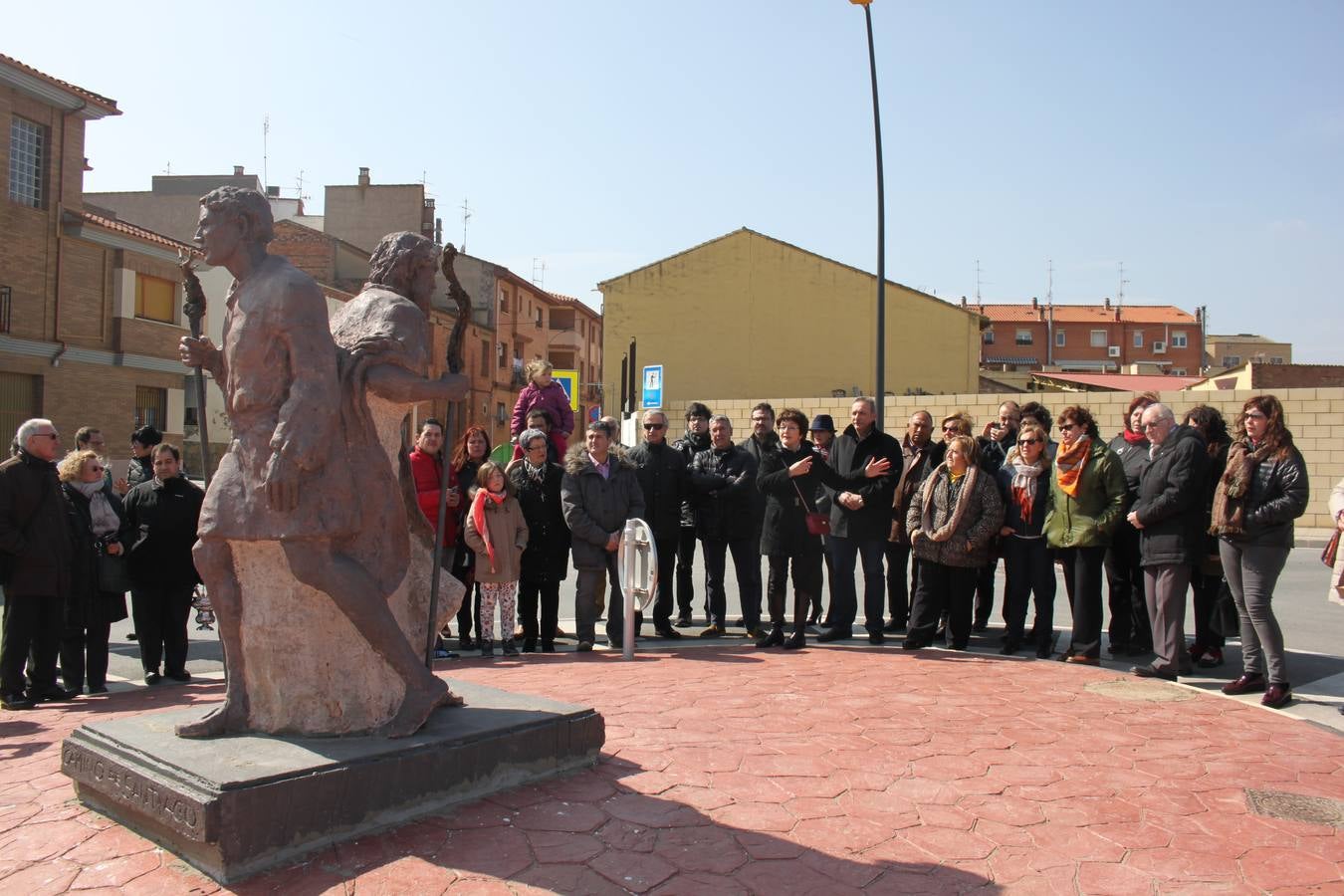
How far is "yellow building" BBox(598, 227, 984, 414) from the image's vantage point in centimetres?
3741

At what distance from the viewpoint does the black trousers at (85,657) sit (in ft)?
23.1

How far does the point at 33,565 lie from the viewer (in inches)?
261

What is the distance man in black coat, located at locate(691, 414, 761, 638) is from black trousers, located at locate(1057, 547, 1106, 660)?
249 cm

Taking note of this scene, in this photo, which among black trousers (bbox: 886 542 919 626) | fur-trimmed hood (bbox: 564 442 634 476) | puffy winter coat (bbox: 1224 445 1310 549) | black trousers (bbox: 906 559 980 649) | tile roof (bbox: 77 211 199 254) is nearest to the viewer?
puffy winter coat (bbox: 1224 445 1310 549)

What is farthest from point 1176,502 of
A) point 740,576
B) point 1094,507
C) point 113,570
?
point 113,570

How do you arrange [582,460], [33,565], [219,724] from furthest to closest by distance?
[582,460], [33,565], [219,724]

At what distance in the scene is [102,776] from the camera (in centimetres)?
420

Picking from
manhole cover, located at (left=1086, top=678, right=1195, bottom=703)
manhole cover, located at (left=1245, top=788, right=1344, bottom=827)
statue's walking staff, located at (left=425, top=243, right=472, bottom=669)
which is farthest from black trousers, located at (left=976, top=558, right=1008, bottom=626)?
statue's walking staff, located at (left=425, top=243, right=472, bottom=669)

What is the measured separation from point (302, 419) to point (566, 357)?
62598mm

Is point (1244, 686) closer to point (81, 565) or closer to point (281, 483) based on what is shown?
point (281, 483)

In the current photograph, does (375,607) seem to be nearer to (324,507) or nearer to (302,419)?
(324,507)

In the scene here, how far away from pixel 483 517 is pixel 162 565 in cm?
226

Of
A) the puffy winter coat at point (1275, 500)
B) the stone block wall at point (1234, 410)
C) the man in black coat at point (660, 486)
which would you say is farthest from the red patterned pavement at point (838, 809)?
the stone block wall at point (1234, 410)

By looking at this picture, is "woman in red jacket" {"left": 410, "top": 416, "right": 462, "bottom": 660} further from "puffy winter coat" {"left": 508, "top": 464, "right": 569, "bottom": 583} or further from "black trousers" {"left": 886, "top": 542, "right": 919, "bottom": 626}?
"black trousers" {"left": 886, "top": 542, "right": 919, "bottom": 626}
